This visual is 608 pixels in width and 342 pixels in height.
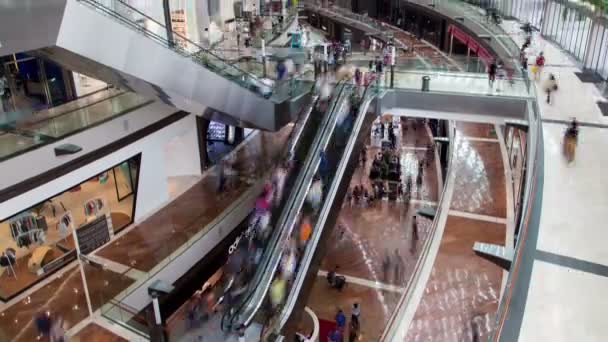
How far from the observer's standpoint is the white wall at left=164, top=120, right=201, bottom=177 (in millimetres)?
17000

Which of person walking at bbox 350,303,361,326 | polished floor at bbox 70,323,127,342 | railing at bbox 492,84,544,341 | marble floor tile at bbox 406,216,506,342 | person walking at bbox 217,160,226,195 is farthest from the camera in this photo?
person walking at bbox 217,160,226,195

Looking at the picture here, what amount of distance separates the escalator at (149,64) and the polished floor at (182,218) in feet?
5.06

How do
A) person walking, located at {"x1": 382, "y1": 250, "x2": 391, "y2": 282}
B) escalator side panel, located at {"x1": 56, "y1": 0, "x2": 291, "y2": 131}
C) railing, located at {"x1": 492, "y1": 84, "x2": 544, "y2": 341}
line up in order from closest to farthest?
1. railing, located at {"x1": 492, "y1": 84, "x2": 544, "y2": 341}
2. escalator side panel, located at {"x1": 56, "y1": 0, "x2": 291, "y2": 131}
3. person walking, located at {"x1": 382, "y1": 250, "x2": 391, "y2": 282}

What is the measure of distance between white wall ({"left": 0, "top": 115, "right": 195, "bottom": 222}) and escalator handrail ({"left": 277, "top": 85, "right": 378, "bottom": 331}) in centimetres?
520

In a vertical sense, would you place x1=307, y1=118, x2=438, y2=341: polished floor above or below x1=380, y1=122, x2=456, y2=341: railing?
below

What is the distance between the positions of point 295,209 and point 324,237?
35.4 inches

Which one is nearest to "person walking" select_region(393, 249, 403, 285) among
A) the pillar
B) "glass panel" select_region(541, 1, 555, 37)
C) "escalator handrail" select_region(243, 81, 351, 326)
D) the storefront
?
the storefront

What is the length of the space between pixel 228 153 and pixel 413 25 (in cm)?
2570

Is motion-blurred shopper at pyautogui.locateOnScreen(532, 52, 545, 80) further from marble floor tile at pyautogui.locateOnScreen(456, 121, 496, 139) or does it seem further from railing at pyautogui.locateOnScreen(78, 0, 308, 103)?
railing at pyautogui.locateOnScreen(78, 0, 308, 103)

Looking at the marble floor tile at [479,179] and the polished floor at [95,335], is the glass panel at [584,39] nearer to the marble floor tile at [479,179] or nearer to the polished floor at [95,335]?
the marble floor tile at [479,179]

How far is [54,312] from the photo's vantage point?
10570mm

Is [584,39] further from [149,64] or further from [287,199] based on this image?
[149,64]

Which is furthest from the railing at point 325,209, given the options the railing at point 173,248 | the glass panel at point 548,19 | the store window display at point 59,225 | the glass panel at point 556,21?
the glass panel at point 548,19

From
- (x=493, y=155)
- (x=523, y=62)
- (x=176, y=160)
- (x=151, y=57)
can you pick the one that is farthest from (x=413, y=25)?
(x=151, y=57)
